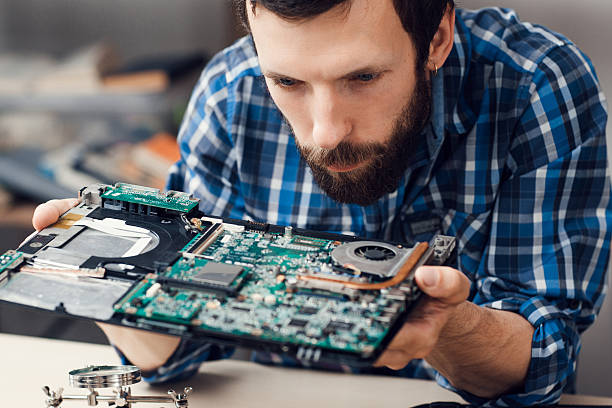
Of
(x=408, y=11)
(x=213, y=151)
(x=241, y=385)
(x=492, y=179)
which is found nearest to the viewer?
(x=408, y=11)

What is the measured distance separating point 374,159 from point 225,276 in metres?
0.39

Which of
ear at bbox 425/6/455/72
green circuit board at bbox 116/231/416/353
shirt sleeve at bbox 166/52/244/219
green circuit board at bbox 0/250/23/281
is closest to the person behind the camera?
green circuit board at bbox 116/231/416/353

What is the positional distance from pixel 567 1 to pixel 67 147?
1811 millimetres

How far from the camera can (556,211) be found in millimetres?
1407

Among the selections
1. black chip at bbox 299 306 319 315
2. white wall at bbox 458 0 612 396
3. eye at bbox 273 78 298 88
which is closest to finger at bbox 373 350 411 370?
black chip at bbox 299 306 319 315

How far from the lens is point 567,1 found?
2.43m

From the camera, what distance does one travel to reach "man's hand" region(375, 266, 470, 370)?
3.18 feet

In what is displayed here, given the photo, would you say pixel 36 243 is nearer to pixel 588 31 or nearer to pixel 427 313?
pixel 427 313

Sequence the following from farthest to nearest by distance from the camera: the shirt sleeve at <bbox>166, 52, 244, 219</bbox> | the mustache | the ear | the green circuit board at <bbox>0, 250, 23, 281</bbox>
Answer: the shirt sleeve at <bbox>166, 52, 244, 219</bbox>
the ear
the mustache
the green circuit board at <bbox>0, 250, 23, 281</bbox>

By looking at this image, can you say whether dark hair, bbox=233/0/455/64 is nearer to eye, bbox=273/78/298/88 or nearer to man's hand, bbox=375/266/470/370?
eye, bbox=273/78/298/88

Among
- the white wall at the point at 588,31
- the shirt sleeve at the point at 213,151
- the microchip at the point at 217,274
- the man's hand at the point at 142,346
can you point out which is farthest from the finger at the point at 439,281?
the white wall at the point at 588,31

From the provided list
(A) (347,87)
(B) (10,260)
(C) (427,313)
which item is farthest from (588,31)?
(B) (10,260)

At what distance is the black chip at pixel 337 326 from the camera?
0.89 meters

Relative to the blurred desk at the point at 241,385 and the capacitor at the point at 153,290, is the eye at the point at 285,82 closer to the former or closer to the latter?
the capacitor at the point at 153,290
